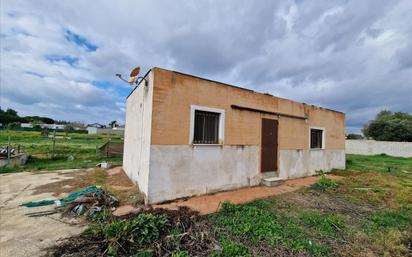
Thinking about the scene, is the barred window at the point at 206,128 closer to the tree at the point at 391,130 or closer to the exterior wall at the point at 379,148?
the exterior wall at the point at 379,148

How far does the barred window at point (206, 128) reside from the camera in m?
5.76

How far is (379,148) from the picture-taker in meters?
21.1

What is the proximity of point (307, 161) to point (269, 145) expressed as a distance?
9.44 feet

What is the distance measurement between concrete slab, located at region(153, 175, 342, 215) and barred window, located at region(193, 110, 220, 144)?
5.19ft

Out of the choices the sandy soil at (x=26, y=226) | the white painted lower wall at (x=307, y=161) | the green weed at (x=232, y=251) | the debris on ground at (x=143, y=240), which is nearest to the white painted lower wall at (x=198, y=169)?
the debris on ground at (x=143, y=240)

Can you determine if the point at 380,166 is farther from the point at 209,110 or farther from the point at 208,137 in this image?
the point at 209,110

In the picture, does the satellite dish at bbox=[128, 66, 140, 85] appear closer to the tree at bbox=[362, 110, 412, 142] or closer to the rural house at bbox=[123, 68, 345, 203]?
the rural house at bbox=[123, 68, 345, 203]

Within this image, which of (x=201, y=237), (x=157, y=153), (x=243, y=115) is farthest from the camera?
(x=243, y=115)

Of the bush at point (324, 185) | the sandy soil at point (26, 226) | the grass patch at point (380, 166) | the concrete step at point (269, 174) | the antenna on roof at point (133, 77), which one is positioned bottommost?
the sandy soil at point (26, 226)

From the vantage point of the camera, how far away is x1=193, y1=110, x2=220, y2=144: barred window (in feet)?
18.9

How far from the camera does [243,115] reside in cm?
670

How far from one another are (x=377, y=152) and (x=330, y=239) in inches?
945

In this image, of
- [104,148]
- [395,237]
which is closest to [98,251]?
[395,237]

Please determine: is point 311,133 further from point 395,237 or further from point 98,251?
point 98,251
